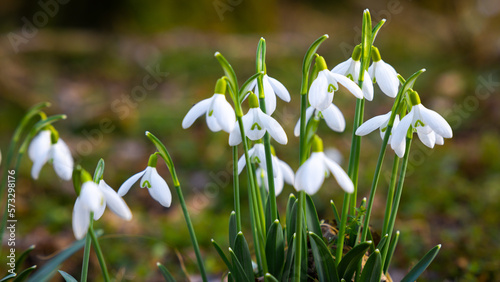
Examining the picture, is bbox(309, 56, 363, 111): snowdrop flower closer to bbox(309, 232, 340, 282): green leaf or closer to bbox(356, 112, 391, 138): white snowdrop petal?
bbox(356, 112, 391, 138): white snowdrop petal

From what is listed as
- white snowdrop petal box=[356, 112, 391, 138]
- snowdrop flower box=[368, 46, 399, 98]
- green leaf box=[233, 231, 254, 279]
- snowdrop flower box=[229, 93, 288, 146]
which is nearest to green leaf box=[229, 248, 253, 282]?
green leaf box=[233, 231, 254, 279]

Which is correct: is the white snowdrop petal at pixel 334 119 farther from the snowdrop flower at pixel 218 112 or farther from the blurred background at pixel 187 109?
the blurred background at pixel 187 109

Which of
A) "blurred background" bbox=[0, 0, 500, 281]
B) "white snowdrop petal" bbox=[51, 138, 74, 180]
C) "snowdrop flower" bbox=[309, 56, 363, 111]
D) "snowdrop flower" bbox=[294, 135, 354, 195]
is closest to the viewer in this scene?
"snowdrop flower" bbox=[294, 135, 354, 195]

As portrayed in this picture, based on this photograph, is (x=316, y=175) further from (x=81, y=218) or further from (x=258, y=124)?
(x=81, y=218)

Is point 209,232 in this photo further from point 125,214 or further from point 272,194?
point 125,214

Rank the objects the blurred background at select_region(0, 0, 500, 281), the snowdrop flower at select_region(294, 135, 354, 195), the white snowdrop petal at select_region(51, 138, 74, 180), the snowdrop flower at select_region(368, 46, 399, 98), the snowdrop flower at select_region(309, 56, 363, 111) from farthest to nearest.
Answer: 1. the blurred background at select_region(0, 0, 500, 281)
2. the white snowdrop petal at select_region(51, 138, 74, 180)
3. the snowdrop flower at select_region(368, 46, 399, 98)
4. the snowdrop flower at select_region(309, 56, 363, 111)
5. the snowdrop flower at select_region(294, 135, 354, 195)

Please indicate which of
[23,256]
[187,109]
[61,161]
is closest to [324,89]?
[61,161]

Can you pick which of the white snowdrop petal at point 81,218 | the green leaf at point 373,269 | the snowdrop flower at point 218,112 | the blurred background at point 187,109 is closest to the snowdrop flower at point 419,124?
the green leaf at point 373,269

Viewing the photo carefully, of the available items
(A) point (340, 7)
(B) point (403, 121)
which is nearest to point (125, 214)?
(B) point (403, 121)
